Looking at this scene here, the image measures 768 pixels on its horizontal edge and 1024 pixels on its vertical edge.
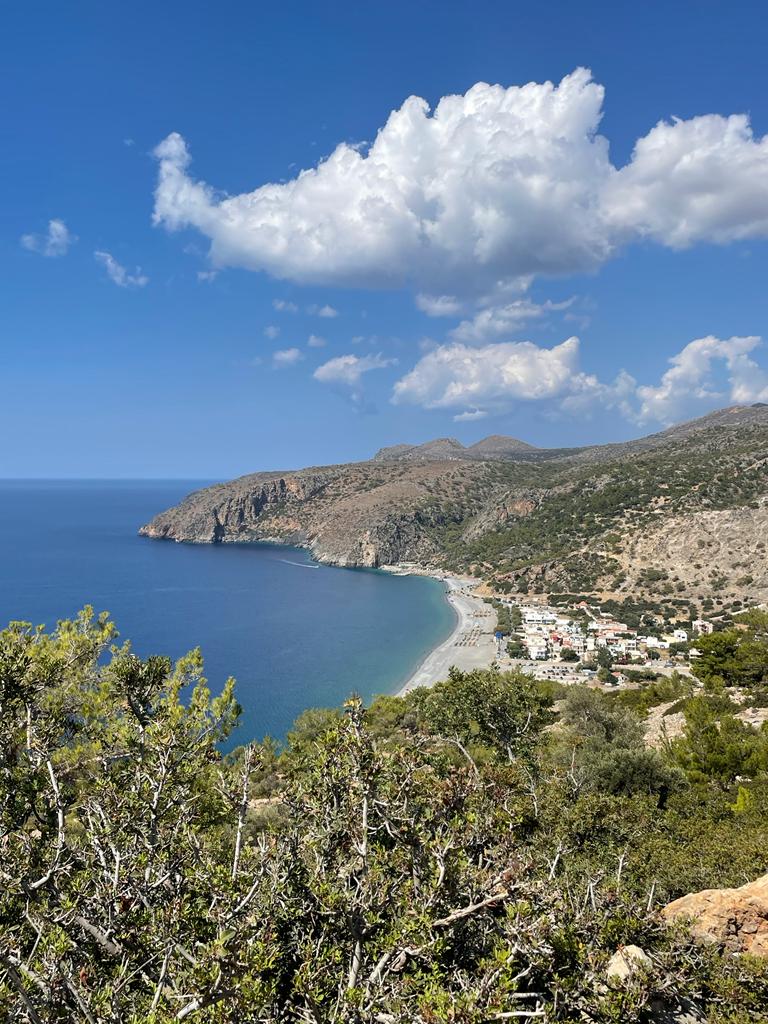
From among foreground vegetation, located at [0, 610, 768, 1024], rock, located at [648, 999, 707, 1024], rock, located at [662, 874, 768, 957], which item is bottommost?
rock, located at [648, 999, 707, 1024]

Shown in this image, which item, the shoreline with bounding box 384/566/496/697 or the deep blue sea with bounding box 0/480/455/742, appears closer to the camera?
the deep blue sea with bounding box 0/480/455/742

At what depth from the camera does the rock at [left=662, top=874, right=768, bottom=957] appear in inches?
261

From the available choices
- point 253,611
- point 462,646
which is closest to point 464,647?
point 462,646

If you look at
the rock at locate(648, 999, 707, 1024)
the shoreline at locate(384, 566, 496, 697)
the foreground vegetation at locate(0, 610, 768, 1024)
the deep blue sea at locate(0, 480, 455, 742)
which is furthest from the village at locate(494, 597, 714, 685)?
the rock at locate(648, 999, 707, 1024)

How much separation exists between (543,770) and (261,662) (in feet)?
169

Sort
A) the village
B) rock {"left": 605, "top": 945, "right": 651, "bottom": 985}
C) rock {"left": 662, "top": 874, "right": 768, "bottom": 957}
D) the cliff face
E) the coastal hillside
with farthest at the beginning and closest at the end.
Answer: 1. the cliff face
2. the coastal hillside
3. the village
4. rock {"left": 662, "top": 874, "right": 768, "bottom": 957}
5. rock {"left": 605, "top": 945, "right": 651, "bottom": 985}

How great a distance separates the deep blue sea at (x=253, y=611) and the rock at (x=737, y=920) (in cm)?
4073

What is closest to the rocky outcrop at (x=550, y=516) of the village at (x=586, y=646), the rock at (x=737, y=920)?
the village at (x=586, y=646)

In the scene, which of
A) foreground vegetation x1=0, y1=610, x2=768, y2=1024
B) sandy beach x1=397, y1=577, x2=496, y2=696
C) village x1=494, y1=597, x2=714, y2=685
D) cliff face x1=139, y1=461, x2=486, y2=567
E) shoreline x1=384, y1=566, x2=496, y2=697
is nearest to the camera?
foreground vegetation x1=0, y1=610, x2=768, y2=1024

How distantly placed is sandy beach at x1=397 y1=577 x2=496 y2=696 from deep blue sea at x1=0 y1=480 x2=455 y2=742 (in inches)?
74.9

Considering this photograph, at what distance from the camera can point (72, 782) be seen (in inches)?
388

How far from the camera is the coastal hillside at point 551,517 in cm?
7738

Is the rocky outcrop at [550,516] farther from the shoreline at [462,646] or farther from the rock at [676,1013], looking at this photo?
the rock at [676,1013]

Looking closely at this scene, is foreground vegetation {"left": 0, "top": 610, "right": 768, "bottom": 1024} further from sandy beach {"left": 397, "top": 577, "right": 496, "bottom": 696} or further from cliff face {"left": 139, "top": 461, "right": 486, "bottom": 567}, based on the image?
cliff face {"left": 139, "top": 461, "right": 486, "bottom": 567}
